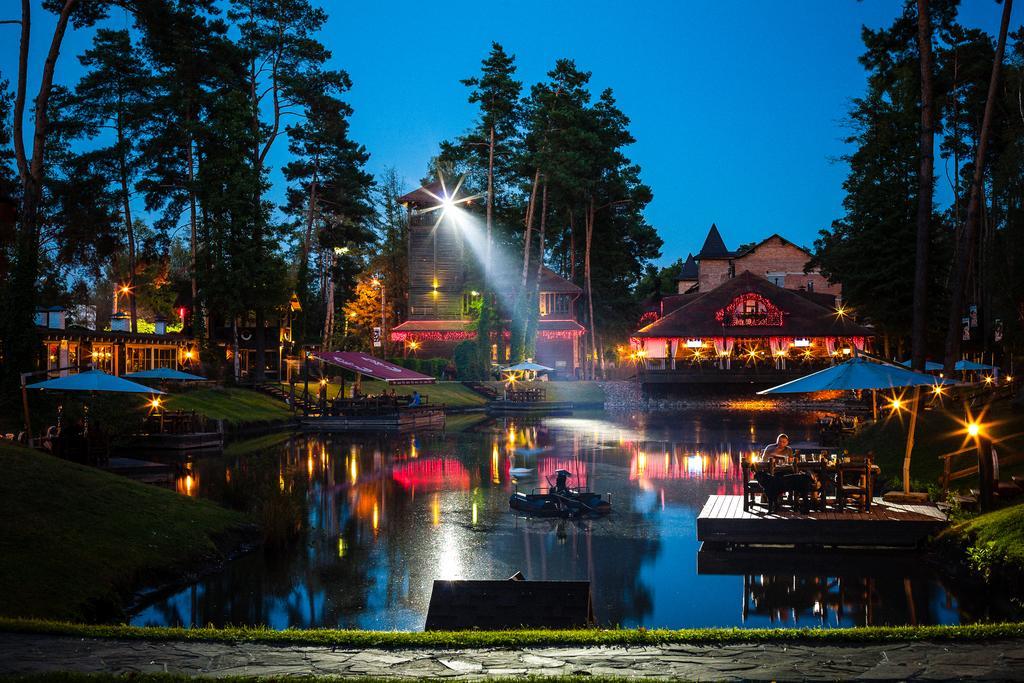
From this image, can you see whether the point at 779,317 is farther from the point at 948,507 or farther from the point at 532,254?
the point at 948,507

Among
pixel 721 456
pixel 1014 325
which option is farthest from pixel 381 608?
pixel 1014 325

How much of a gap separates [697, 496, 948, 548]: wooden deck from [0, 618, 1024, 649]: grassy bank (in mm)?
6202

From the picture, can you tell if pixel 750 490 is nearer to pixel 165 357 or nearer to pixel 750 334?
pixel 165 357

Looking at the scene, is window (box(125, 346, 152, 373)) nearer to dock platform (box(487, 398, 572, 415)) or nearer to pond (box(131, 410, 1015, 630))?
pond (box(131, 410, 1015, 630))

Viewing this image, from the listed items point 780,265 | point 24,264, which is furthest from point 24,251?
point 780,265

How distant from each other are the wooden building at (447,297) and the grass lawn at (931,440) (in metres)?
49.0

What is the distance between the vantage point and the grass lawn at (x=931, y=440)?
1947cm

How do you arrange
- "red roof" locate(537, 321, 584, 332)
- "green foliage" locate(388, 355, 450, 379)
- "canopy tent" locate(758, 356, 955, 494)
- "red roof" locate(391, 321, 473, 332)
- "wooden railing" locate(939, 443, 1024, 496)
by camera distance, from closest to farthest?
"wooden railing" locate(939, 443, 1024, 496) < "canopy tent" locate(758, 356, 955, 494) < "green foliage" locate(388, 355, 450, 379) < "red roof" locate(391, 321, 473, 332) < "red roof" locate(537, 321, 584, 332)

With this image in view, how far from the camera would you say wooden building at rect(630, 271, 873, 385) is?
64375 millimetres

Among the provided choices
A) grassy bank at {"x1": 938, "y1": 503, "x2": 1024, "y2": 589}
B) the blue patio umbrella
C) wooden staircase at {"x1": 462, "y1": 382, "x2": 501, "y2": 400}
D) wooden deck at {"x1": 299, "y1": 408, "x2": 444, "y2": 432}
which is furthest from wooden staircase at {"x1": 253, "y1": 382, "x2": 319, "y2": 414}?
grassy bank at {"x1": 938, "y1": 503, "x2": 1024, "y2": 589}

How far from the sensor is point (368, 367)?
4122cm

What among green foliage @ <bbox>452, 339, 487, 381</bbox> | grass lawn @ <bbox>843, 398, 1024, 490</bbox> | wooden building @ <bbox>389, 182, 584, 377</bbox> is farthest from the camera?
wooden building @ <bbox>389, 182, 584, 377</bbox>

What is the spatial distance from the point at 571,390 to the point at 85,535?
49463 millimetres

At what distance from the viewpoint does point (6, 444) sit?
16188mm
